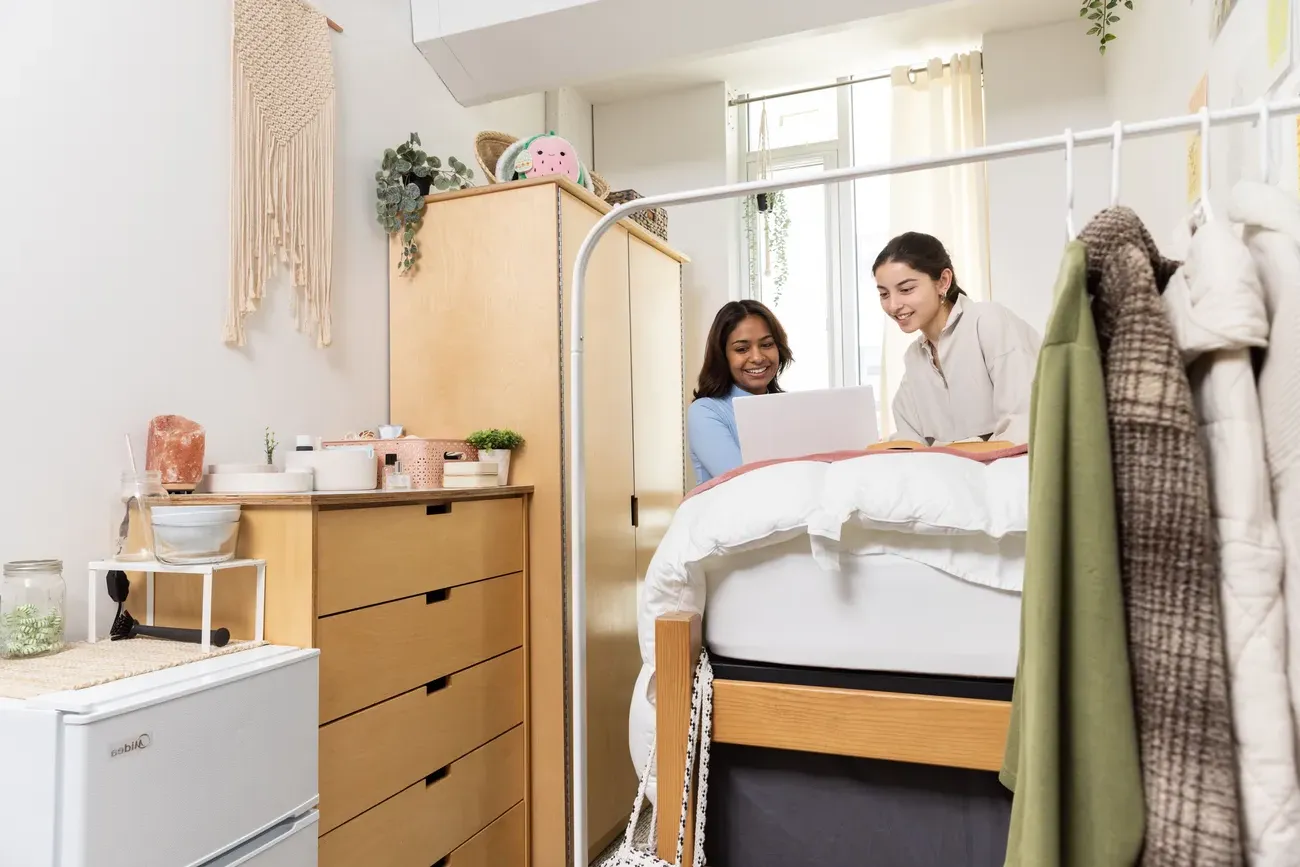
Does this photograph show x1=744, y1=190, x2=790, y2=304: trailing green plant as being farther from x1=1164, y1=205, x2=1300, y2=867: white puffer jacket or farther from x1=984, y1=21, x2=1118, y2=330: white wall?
x1=1164, y1=205, x2=1300, y2=867: white puffer jacket

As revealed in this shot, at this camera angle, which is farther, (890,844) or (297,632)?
(297,632)

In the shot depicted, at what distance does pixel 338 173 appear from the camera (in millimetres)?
2234

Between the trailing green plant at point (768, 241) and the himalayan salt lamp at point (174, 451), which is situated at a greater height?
the trailing green plant at point (768, 241)

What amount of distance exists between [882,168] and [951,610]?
59 cm

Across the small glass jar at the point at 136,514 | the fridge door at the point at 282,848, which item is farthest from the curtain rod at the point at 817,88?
the fridge door at the point at 282,848

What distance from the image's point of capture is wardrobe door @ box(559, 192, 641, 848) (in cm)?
233

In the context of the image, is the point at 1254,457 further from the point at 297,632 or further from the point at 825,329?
the point at 825,329

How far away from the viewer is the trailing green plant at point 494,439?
2156mm

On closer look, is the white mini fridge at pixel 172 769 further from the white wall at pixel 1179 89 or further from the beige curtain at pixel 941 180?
the beige curtain at pixel 941 180

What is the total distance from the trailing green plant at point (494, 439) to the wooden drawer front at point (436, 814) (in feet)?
Result: 2.43

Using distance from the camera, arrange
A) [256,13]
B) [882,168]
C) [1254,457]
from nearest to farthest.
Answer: [1254,457], [882,168], [256,13]

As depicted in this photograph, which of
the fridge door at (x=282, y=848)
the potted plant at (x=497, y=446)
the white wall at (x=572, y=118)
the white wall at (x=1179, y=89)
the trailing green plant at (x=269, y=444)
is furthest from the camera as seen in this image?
the white wall at (x=572, y=118)

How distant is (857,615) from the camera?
3.81ft

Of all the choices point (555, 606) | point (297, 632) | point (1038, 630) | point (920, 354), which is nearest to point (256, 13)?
point (297, 632)
